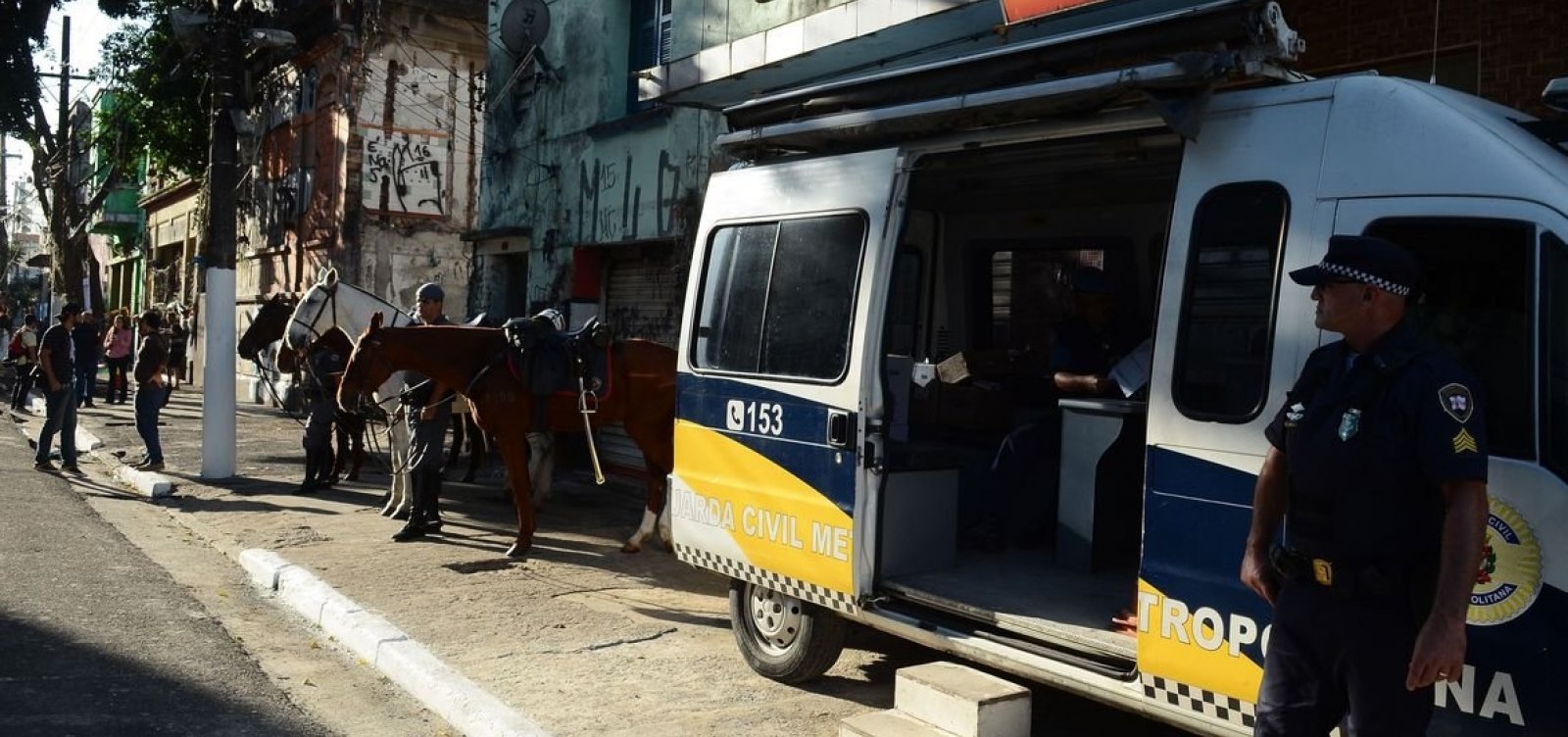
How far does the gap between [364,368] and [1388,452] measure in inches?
297

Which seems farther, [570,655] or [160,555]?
[160,555]

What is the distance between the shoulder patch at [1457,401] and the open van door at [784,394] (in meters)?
2.60

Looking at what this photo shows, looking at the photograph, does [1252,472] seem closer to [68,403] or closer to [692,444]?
[692,444]

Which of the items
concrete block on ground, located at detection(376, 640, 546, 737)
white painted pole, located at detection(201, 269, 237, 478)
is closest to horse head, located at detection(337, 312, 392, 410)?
concrete block on ground, located at detection(376, 640, 546, 737)

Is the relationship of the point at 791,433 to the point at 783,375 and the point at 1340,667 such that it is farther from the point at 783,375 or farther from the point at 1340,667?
the point at 1340,667

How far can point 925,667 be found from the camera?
191 inches

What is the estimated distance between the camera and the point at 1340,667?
3.03 metres

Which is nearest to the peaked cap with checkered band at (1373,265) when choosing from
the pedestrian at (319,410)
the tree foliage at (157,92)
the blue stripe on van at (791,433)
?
the blue stripe on van at (791,433)

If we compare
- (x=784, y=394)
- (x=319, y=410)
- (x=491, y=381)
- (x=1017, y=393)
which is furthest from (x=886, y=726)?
(x=319, y=410)

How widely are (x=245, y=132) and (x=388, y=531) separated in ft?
19.4

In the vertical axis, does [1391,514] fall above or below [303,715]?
above

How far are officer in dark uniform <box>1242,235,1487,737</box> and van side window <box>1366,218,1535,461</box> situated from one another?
459mm

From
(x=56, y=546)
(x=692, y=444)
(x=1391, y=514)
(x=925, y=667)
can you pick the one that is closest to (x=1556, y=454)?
(x=1391, y=514)

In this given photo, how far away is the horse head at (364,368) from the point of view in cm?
890
